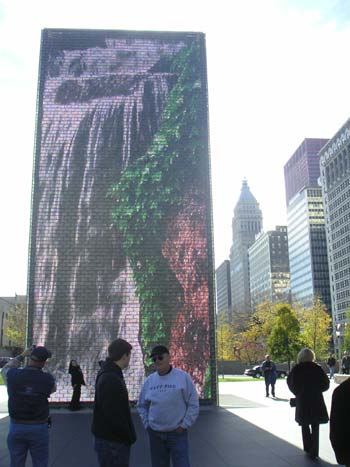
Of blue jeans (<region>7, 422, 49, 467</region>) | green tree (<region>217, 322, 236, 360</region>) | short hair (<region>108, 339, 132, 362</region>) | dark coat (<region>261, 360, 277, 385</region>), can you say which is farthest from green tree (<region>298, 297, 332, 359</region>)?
short hair (<region>108, 339, 132, 362</region>)

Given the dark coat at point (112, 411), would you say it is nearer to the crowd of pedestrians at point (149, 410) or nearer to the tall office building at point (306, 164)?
the crowd of pedestrians at point (149, 410)

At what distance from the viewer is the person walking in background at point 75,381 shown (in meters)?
15.5

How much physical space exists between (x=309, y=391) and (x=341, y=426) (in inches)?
185

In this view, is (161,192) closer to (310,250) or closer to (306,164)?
(310,250)

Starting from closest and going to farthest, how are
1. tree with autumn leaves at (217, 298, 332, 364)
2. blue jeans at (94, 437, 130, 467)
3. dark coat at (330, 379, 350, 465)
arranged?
1. dark coat at (330, 379, 350, 465)
2. blue jeans at (94, 437, 130, 467)
3. tree with autumn leaves at (217, 298, 332, 364)

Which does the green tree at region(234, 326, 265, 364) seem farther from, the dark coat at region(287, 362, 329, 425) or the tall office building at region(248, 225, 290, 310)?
the tall office building at region(248, 225, 290, 310)

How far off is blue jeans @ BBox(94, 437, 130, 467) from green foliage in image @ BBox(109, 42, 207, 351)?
12.5 metres

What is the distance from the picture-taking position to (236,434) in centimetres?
1072

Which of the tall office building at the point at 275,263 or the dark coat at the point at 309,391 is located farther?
the tall office building at the point at 275,263

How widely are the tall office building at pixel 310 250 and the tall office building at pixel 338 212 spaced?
1325 centimetres

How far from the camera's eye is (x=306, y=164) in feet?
584

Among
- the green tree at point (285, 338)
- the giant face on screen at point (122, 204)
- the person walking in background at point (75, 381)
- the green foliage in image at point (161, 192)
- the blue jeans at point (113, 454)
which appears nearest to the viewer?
the blue jeans at point (113, 454)

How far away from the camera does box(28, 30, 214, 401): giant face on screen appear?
666 inches

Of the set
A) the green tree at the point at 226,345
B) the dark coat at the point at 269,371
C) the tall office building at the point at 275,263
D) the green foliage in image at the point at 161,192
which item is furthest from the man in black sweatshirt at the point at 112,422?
the tall office building at the point at 275,263
